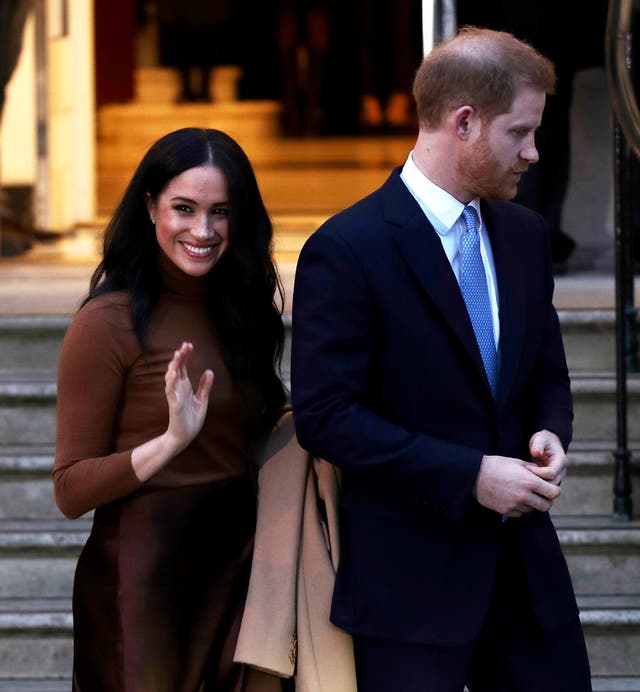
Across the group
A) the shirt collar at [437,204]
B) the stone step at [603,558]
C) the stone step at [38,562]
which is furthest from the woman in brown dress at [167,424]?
the stone step at [603,558]

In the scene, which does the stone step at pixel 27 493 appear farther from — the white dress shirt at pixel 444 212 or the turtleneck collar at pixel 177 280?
the white dress shirt at pixel 444 212

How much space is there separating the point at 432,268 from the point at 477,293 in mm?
109

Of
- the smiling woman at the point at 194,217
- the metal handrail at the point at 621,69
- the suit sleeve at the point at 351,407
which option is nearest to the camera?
the suit sleeve at the point at 351,407

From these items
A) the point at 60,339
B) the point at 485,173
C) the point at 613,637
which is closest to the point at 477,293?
the point at 485,173

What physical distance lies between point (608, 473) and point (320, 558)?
6.39ft

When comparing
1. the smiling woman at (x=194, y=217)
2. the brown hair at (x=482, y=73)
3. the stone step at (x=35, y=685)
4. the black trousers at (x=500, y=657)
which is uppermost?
the brown hair at (x=482, y=73)

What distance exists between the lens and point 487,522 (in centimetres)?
254

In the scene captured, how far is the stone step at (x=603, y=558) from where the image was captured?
4129 mm

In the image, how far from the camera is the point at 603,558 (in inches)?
163

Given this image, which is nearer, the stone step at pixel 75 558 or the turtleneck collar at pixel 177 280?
the turtleneck collar at pixel 177 280

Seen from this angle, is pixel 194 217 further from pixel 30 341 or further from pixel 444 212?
pixel 30 341

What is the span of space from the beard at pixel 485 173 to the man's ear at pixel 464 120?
0.02m

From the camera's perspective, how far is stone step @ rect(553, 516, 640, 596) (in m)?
4.13

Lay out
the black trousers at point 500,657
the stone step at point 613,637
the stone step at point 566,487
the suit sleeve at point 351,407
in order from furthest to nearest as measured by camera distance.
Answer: the stone step at point 566,487 < the stone step at point 613,637 < the black trousers at point 500,657 < the suit sleeve at point 351,407
